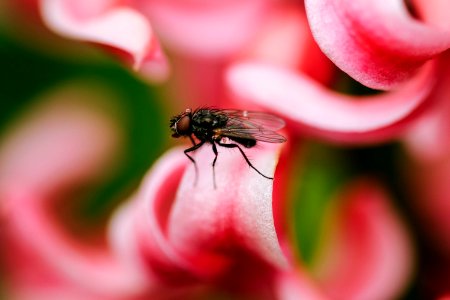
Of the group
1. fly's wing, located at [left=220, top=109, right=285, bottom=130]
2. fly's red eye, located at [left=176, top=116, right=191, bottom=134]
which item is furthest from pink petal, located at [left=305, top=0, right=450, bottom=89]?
→ fly's red eye, located at [left=176, top=116, right=191, bottom=134]

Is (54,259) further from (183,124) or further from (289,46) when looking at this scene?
(289,46)

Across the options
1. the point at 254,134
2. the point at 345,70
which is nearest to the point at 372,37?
the point at 345,70

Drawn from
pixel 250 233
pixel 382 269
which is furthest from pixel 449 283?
pixel 250 233

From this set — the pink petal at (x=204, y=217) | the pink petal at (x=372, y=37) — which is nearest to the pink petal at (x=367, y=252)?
the pink petal at (x=204, y=217)

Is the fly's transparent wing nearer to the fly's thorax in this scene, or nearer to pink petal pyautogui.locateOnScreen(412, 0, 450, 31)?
A: the fly's thorax

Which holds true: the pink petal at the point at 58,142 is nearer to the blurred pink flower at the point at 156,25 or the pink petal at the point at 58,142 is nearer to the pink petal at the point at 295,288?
the blurred pink flower at the point at 156,25

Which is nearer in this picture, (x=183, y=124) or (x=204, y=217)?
(x=204, y=217)
